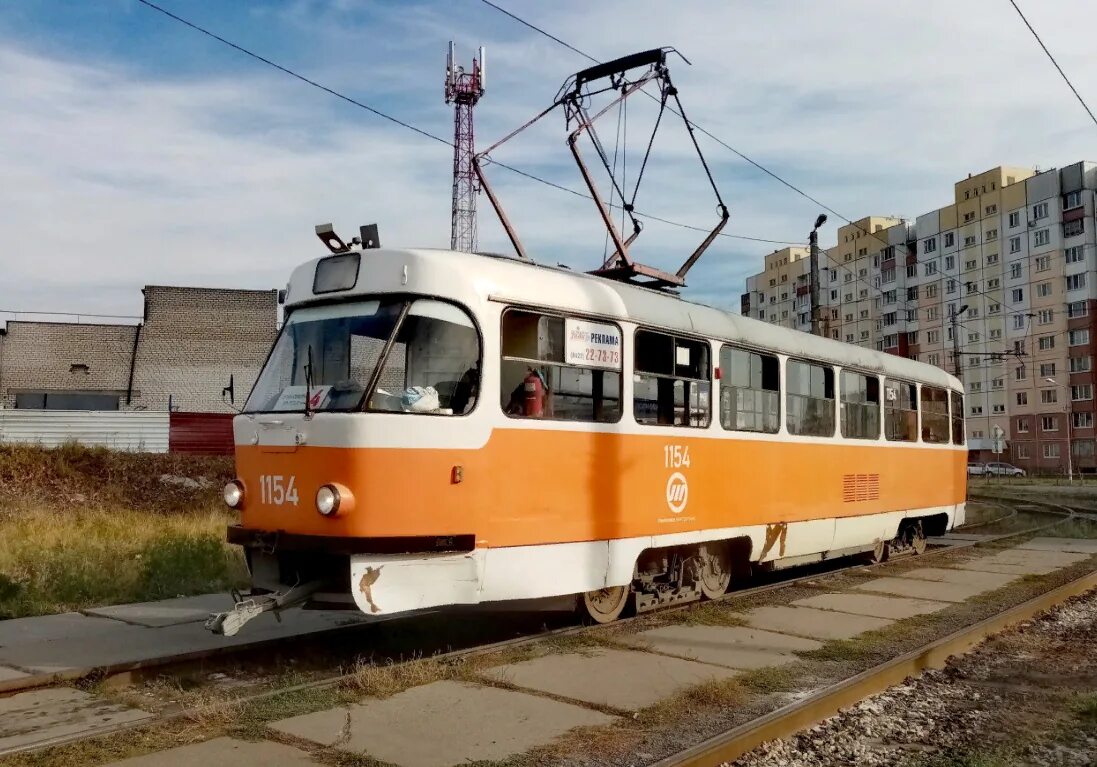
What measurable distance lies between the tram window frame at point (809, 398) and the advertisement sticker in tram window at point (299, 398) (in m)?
5.81

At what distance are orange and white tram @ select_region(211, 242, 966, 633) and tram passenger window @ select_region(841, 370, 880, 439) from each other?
108 inches

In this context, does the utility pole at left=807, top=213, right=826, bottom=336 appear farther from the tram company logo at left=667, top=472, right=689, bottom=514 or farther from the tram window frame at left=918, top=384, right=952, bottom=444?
the tram company logo at left=667, top=472, right=689, bottom=514

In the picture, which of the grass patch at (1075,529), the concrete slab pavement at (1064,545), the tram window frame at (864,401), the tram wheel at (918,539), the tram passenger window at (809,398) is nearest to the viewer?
the tram passenger window at (809,398)

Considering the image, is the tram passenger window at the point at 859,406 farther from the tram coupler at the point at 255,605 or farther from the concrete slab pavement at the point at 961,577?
the tram coupler at the point at 255,605

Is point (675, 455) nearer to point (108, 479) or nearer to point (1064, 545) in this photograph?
point (1064, 545)

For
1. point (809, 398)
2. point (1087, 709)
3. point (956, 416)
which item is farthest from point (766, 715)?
point (956, 416)

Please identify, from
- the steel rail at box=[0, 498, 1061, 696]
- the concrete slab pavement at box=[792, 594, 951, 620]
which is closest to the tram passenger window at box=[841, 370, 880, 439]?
the concrete slab pavement at box=[792, 594, 951, 620]

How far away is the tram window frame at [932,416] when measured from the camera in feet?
49.5

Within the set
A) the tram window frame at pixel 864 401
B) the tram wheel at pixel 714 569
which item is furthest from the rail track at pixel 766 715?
the tram window frame at pixel 864 401

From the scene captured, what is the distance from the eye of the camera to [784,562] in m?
11.2

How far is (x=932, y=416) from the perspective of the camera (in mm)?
15508

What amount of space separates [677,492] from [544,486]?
185cm

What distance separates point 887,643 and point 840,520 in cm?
434

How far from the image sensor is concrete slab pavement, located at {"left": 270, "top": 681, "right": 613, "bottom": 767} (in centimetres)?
514
